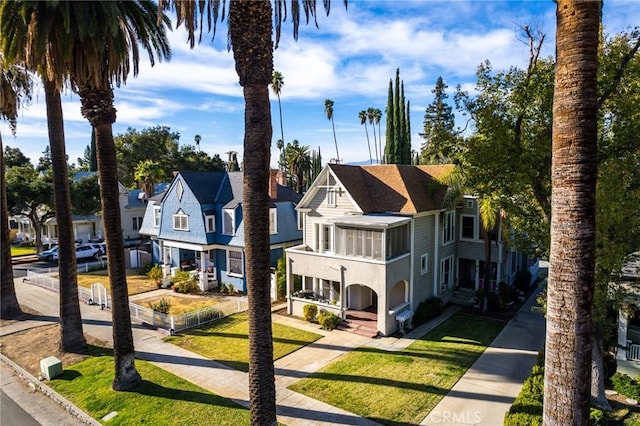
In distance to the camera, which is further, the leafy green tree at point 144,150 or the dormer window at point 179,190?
the leafy green tree at point 144,150

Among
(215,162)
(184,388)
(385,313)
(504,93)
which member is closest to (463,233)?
(385,313)

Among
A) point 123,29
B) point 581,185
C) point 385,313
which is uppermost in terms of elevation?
point 123,29

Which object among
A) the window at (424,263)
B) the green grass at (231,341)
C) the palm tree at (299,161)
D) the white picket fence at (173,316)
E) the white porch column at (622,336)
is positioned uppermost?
the palm tree at (299,161)

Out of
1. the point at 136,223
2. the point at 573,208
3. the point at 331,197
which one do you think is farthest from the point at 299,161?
the point at 573,208

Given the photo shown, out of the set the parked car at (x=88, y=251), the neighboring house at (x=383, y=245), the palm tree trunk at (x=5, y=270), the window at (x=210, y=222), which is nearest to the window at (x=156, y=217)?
the window at (x=210, y=222)

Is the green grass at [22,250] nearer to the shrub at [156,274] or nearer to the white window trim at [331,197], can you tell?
the shrub at [156,274]

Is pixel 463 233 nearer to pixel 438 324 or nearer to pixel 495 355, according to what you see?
pixel 438 324

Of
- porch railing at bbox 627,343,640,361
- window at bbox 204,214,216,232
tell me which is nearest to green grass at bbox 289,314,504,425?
porch railing at bbox 627,343,640,361
